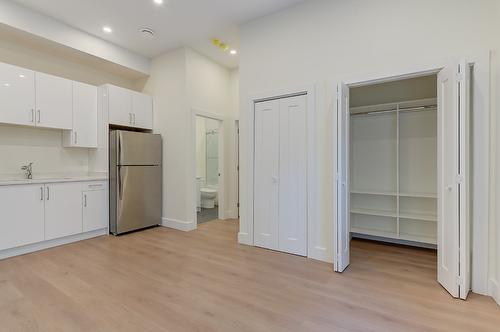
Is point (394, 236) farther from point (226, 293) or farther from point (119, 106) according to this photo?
point (119, 106)

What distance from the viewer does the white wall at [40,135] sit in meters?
3.46

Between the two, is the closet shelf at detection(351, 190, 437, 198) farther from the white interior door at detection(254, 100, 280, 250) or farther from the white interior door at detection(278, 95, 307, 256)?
→ the white interior door at detection(254, 100, 280, 250)

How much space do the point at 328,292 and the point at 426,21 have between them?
272cm

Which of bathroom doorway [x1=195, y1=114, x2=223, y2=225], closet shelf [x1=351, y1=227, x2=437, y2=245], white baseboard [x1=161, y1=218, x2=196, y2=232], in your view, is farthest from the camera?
bathroom doorway [x1=195, y1=114, x2=223, y2=225]

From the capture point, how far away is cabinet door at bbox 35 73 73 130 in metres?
3.43

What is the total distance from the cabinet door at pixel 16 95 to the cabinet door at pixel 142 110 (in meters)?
1.38

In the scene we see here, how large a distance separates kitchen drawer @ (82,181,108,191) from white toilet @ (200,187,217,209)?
2580 mm

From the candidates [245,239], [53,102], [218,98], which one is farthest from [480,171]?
[53,102]

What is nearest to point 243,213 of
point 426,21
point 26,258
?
point 26,258

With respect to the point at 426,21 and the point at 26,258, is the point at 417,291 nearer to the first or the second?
the point at 426,21

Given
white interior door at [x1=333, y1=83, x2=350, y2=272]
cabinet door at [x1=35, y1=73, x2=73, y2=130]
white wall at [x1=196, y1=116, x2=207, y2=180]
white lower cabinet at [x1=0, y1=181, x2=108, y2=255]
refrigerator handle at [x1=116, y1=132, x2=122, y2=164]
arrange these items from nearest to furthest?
white interior door at [x1=333, y1=83, x2=350, y2=272] → white lower cabinet at [x1=0, y1=181, x2=108, y2=255] → cabinet door at [x1=35, y1=73, x2=73, y2=130] → refrigerator handle at [x1=116, y1=132, x2=122, y2=164] → white wall at [x1=196, y1=116, x2=207, y2=180]

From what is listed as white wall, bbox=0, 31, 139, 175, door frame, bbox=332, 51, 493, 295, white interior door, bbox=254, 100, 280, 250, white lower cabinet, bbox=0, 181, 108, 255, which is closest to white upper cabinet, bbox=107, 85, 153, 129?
white wall, bbox=0, 31, 139, 175

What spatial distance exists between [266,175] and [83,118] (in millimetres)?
3010

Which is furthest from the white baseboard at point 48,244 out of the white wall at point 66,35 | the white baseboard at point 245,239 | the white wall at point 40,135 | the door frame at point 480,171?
the door frame at point 480,171
